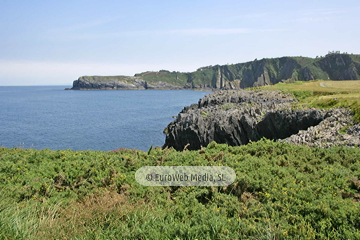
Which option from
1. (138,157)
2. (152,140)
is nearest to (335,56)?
(152,140)

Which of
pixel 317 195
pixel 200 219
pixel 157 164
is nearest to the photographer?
pixel 200 219

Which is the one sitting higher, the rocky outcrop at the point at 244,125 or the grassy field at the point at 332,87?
the grassy field at the point at 332,87

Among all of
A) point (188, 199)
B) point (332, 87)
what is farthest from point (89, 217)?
point (332, 87)

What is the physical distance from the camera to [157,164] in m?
12.9

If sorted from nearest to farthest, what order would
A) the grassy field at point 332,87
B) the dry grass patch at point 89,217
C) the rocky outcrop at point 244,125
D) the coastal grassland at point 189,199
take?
the coastal grassland at point 189,199 < the dry grass patch at point 89,217 < the rocky outcrop at point 244,125 < the grassy field at point 332,87

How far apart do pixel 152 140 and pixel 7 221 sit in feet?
131

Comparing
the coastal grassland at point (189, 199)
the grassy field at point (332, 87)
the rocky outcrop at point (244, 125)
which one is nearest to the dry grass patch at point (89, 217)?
the coastal grassland at point (189, 199)

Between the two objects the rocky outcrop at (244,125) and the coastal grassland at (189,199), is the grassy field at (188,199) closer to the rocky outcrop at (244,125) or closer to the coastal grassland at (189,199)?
the coastal grassland at (189,199)

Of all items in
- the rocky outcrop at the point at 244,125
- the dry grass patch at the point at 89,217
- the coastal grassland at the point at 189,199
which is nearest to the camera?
the coastal grassland at the point at 189,199

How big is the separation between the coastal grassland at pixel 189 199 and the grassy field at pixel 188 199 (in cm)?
3

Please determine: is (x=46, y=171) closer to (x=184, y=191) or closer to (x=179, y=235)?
(x=184, y=191)

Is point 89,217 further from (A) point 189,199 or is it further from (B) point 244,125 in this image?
(B) point 244,125

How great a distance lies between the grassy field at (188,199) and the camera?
7.15 meters

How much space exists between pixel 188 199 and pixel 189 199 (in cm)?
4
